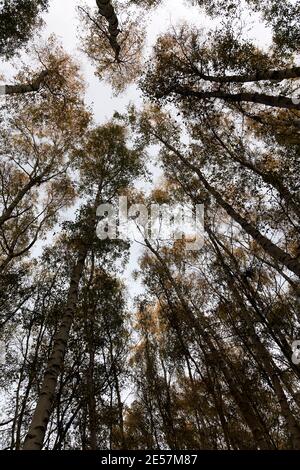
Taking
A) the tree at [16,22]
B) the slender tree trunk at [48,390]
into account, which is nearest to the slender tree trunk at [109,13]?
the tree at [16,22]

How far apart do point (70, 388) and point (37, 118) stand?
10.9 meters

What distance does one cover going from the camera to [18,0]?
9.57 meters

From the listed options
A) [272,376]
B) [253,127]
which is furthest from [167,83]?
[272,376]

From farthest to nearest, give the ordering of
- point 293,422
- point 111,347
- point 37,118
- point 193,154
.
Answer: point 37,118 → point 193,154 → point 111,347 → point 293,422

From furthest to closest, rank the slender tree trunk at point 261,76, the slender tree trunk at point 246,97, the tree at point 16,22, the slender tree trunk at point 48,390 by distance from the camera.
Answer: the tree at point 16,22, the slender tree trunk at point 246,97, the slender tree trunk at point 261,76, the slender tree trunk at point 48,390

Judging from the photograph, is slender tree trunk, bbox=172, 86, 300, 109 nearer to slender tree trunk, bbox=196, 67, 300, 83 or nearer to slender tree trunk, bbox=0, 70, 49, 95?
slender tree trunk, bbox=196, 67, 300, 83

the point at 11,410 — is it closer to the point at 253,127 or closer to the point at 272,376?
the point at 272,376

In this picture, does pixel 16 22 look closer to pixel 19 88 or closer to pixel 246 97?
pixel 19 88

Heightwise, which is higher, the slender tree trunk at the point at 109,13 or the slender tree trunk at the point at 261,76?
the slender tree trunk at the point at 109,13

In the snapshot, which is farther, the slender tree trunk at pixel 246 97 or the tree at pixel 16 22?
the tree at pixel 16 22

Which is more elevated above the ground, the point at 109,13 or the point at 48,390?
the point at 109,13

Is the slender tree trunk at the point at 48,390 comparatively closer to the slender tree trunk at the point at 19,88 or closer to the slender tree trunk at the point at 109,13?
the slender tree trunk at the point at 19,88

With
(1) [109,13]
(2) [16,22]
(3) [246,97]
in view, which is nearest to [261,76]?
(3) [246,97]

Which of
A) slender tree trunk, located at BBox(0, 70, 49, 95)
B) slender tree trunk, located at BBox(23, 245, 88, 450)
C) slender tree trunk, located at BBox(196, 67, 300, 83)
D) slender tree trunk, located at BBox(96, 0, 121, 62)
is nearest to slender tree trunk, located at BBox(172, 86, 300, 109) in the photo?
slender tree trunk, located at BBox(196, 67, 300, 83)
